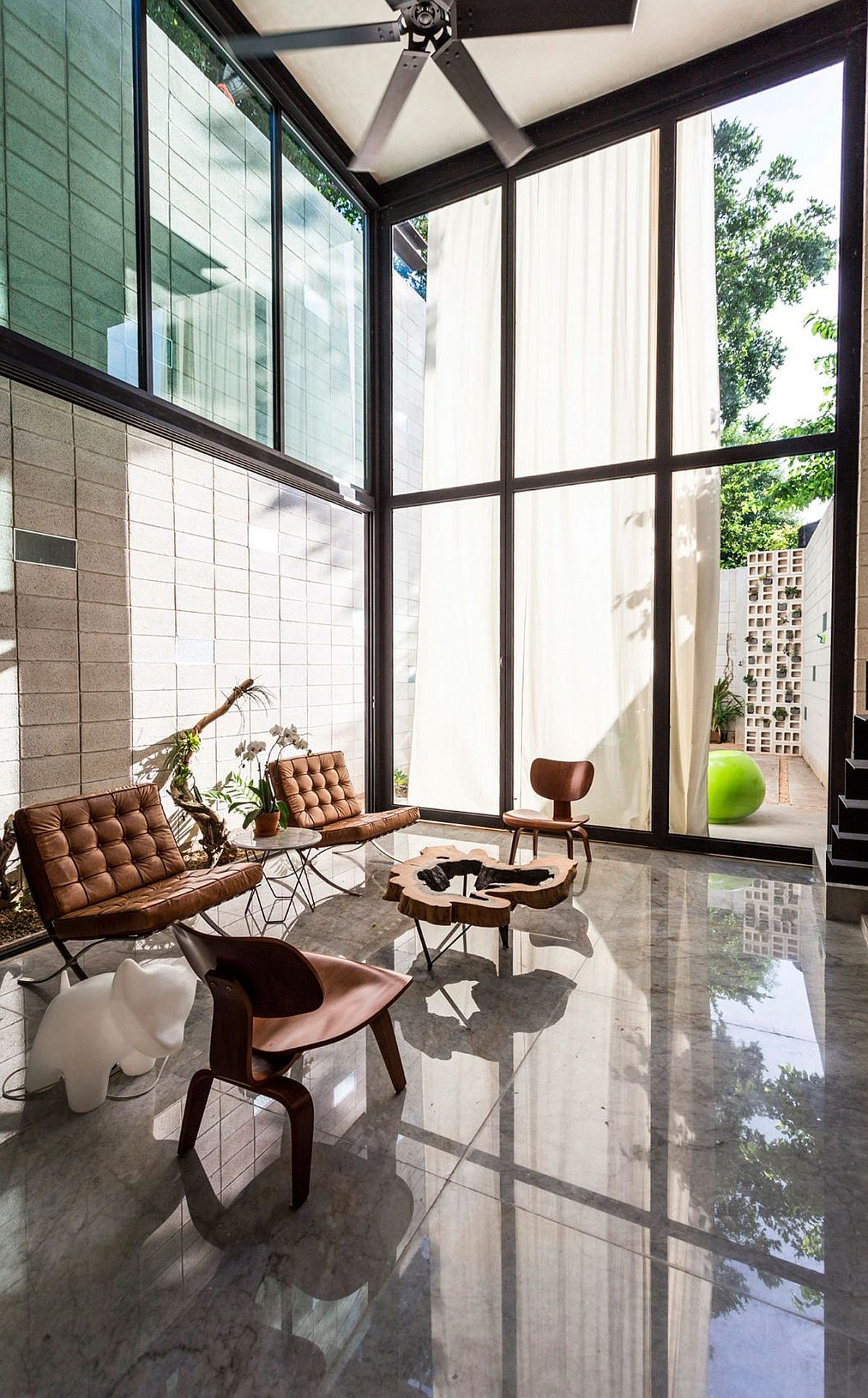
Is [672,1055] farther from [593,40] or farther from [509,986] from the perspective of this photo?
[593,40]

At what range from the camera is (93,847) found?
2.96 m

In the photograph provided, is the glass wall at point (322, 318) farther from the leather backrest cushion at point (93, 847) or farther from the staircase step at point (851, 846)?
the staircase step at point (851, 846)

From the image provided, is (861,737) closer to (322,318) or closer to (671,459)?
(671,459)

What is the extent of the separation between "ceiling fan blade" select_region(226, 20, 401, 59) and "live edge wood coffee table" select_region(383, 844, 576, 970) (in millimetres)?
4071

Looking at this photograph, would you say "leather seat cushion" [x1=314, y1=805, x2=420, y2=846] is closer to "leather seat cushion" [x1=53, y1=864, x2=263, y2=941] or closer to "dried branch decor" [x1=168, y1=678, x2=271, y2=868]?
"dried branch decor" [x1=168, y1=678, x2=271, y2=868]

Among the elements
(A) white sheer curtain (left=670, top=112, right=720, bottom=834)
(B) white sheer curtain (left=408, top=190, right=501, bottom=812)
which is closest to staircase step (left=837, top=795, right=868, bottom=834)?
(A) white sheer curtain (left=670, top=112, right=720, bottom=834)

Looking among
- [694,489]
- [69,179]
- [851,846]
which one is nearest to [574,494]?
[694,489]

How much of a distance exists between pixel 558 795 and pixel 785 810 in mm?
1583

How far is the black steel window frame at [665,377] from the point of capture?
165 inches

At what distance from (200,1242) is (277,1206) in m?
0.18

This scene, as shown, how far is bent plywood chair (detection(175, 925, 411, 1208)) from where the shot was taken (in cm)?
156

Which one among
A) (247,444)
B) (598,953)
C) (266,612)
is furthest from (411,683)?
(598,953)

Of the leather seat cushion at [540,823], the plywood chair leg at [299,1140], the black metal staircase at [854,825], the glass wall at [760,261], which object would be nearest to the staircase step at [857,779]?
the black metal staircase at [854,825]

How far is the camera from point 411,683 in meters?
5.94
